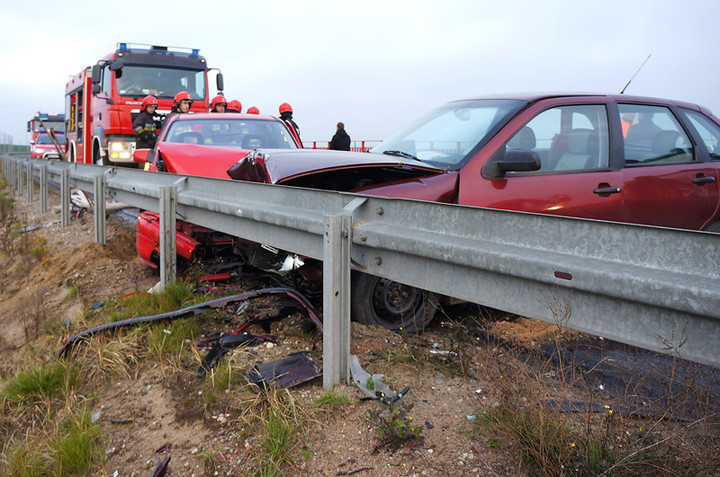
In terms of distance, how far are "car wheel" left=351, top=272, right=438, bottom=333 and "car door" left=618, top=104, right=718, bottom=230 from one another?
1659 mm

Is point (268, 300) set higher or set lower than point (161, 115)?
lower

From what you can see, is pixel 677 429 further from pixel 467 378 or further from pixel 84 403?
pixel 84 403

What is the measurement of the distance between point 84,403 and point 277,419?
149 cm

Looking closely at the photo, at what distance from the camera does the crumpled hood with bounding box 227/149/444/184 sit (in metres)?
3.98

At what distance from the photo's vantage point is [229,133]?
27.2ft

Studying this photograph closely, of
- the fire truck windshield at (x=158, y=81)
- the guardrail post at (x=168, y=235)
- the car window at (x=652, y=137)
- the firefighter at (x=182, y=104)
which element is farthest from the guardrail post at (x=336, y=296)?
the fire truck windshield at (x=158, y=81)

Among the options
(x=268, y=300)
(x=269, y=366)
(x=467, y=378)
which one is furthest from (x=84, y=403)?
(x=467, y=378)

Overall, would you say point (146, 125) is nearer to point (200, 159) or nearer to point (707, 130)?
point (200, 159)

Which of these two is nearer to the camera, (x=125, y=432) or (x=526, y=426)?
(x=526, y=426)

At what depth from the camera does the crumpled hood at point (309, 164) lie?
3.98 m

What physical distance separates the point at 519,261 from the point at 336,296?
41.2 inches

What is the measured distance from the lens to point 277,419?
2740mm

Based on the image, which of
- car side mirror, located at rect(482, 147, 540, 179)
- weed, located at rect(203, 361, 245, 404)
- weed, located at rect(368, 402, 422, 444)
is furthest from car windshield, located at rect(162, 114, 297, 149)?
weed, located at rect(368, 402, 422, 444)

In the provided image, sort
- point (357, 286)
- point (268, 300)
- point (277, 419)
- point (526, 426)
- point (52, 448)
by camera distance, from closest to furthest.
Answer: point (526, 426) → point (277, 419) → point (52, 448) → point (357, 286) → point (268, 300)
